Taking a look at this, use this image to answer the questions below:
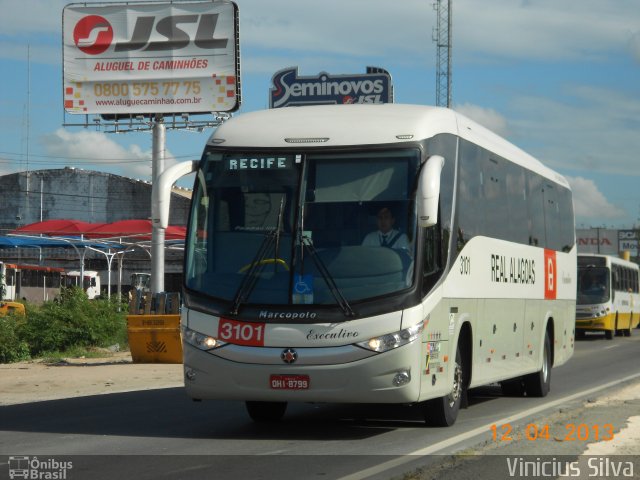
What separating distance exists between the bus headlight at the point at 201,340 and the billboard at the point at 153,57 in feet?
84.2

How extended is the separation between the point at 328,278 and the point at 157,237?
2224 centimetres

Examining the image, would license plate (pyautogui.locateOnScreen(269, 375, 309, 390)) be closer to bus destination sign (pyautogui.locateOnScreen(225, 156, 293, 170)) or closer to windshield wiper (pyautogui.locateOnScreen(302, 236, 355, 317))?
windshield wiper (pyautogui.locateOnScreen(302, 236, 355, 317))

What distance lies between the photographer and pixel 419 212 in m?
11.2

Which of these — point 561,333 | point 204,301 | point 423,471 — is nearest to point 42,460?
point 204,301

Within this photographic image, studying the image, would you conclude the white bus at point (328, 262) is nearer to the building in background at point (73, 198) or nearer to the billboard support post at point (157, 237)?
the billboard support post at point (157, 237)

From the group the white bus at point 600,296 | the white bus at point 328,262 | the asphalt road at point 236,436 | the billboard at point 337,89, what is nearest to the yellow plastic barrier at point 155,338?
the asphalt road at point 236,436

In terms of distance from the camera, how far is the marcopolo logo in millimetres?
36406

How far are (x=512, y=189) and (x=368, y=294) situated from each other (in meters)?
5.53

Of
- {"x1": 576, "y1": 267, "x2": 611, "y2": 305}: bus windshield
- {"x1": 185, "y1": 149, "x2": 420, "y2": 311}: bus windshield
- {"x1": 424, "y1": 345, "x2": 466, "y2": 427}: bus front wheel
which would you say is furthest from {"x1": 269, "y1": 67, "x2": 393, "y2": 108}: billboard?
{"x1": 185, "y1": 149, "x2": 420, "y2": 311}: bus windshield

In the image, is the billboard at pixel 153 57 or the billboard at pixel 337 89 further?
the billboard at pixel 337 89

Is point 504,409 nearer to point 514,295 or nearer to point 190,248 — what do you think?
point 514,295

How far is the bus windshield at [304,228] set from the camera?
11.5 m

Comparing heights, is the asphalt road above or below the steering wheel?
below

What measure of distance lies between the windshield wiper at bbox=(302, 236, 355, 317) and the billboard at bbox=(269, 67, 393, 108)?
30.2 meters
